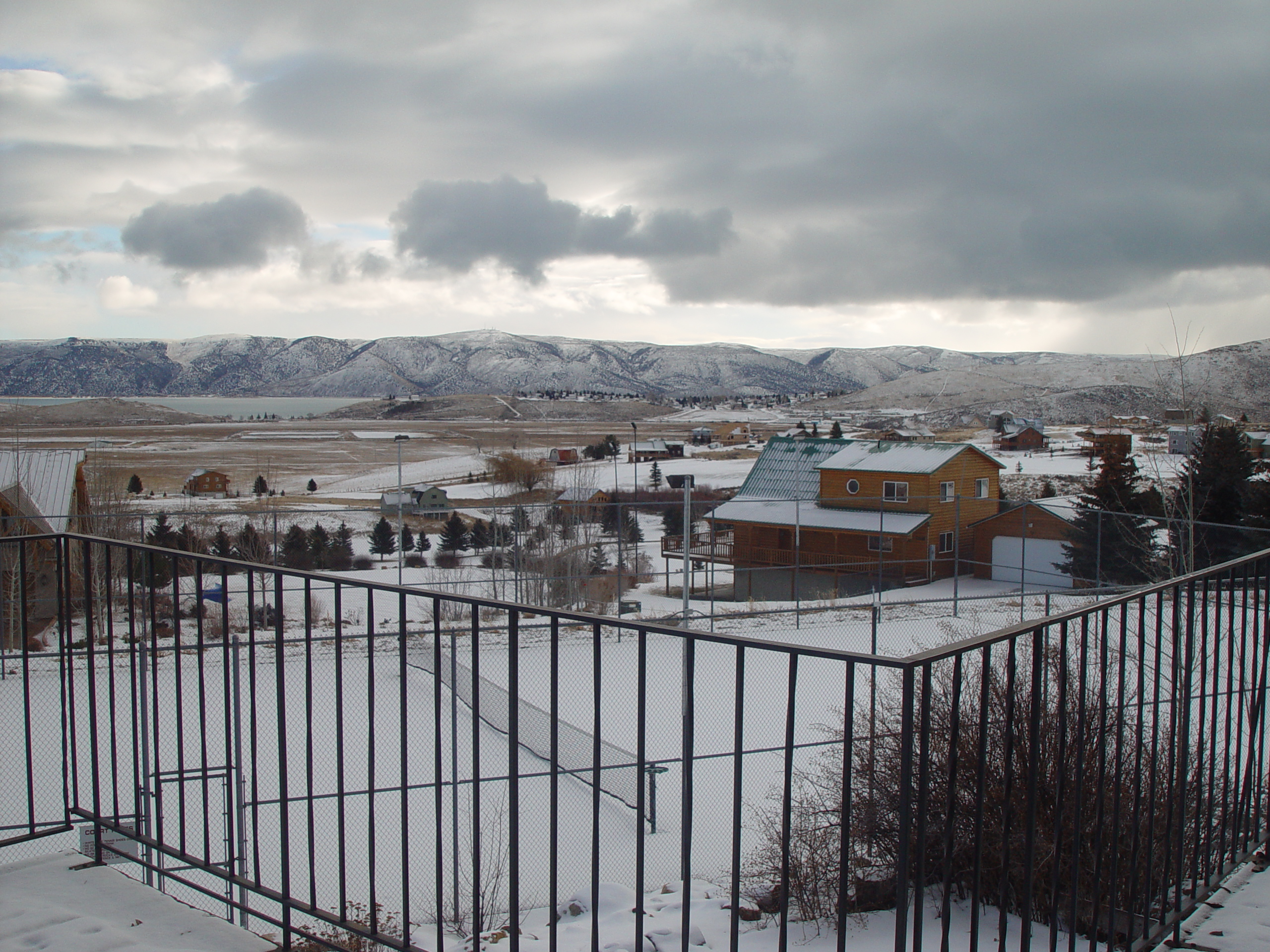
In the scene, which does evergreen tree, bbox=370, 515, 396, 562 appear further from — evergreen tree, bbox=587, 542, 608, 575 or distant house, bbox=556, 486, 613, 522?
evergreen tree, bbox=587, 542, 608, 575

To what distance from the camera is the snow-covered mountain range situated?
9144cm

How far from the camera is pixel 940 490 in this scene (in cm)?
2055

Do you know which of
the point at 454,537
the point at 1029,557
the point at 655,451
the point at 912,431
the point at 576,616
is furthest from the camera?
the point at 912,431

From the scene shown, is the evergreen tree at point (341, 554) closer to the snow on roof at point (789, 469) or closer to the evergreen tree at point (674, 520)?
the evergreen tree at point (674, 520)

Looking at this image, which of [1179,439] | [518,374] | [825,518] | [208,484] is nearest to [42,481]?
[208,484]

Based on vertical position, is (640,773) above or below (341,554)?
above

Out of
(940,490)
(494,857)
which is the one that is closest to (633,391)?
(940,490)

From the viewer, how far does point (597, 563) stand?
17703 millimetres

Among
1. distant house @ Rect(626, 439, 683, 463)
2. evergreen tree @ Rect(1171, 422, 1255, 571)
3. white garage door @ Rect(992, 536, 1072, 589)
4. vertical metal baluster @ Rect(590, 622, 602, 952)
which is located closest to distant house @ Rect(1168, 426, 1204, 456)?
evergreen tree @ Rect(1171, 422, 1255, 571)

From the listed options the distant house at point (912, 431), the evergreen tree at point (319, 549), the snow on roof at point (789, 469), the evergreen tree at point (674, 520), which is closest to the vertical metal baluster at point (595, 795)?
the evergreen tree at point (319, 549)

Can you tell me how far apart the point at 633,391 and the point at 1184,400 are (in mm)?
153423

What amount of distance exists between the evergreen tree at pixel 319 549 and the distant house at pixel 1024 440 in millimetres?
39574

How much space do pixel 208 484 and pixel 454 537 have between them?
14.6 metres

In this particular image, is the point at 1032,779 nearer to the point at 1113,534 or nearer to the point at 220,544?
the point at 220,544
